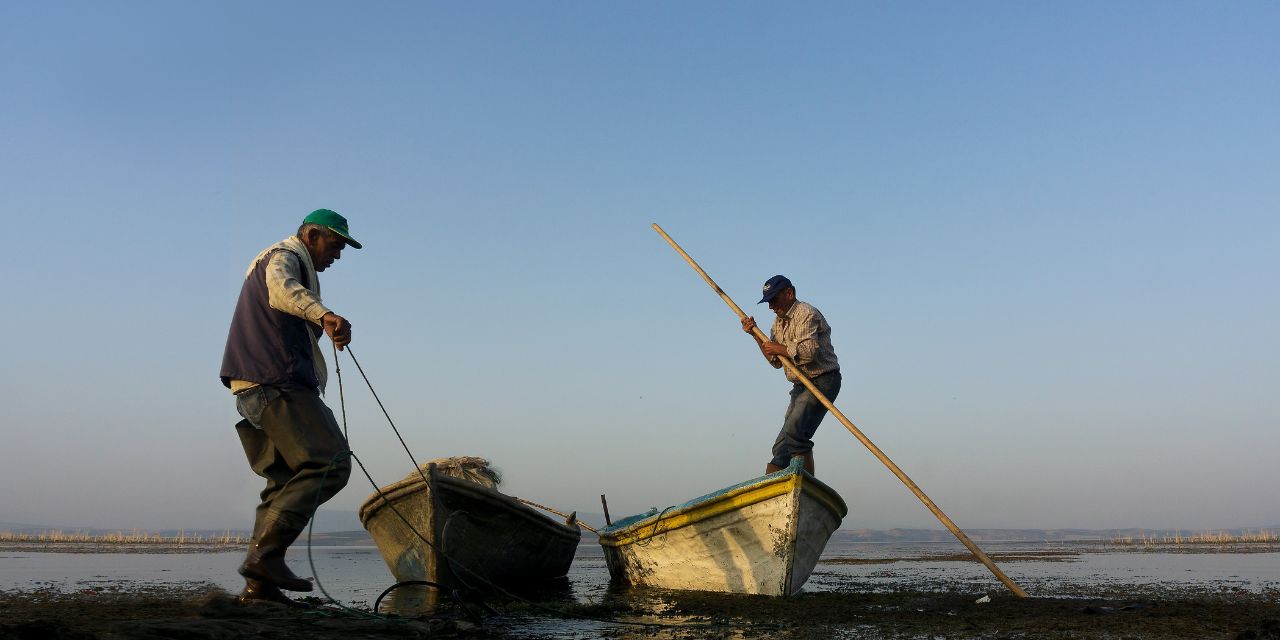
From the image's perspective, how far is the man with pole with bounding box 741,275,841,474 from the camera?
866cm

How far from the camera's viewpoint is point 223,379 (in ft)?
17.2

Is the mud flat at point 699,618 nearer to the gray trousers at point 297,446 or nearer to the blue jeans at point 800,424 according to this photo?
the gray trousers at point 297,446

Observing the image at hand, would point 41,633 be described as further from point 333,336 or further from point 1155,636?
point 1155,636

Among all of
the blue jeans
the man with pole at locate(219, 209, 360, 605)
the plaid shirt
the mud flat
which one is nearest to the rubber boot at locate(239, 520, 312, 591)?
the man with pole at locate(219, 209, 360, 605)

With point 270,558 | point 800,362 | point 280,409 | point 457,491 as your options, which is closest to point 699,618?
point 270,558

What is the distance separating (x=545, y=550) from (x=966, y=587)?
483cm

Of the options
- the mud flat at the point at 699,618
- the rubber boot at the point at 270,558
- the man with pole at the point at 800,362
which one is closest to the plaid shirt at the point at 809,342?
the man with pole at the point at 800,362

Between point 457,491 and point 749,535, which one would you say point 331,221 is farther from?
point 749,535

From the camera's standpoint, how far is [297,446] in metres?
5.10

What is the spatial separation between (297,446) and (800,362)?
539 centimetres

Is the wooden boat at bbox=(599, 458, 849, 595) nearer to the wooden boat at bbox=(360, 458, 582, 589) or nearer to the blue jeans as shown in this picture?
the blue jeans

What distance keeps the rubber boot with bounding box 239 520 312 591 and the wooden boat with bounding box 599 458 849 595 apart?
383cm

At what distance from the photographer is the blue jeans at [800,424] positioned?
28.2 ft

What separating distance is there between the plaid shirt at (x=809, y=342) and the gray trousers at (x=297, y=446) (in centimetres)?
508
